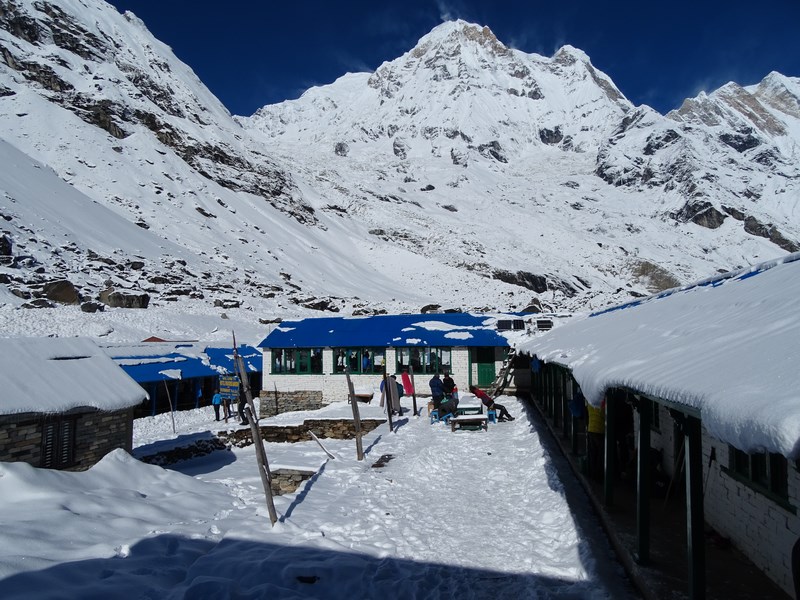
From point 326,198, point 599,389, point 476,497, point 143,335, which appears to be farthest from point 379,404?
point 326,198

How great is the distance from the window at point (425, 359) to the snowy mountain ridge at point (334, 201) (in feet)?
90.0

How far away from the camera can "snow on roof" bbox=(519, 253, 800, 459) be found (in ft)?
8.91

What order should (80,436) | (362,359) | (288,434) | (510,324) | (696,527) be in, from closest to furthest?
(696,527) → (80,436) → (288,434) → (362,359) → (510,324)

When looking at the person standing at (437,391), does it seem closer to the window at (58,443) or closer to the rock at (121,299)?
the window at (58,443)

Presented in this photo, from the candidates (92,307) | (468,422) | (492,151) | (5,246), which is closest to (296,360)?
(468,422)

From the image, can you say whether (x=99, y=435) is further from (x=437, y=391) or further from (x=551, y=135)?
(x=551, y=135)

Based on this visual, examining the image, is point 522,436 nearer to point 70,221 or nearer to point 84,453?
point 84,453

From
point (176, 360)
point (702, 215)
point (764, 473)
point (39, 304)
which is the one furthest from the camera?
point (702, 215)

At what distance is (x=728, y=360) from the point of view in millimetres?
3953

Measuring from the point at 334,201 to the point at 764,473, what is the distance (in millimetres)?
95538

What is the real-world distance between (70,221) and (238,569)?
5654 centimetres

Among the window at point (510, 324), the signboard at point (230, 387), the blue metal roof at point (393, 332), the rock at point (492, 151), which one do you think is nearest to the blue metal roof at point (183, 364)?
the signboard at point (230, 387)

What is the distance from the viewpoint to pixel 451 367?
24062mm

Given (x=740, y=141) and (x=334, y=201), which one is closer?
(x=334, y=201)
